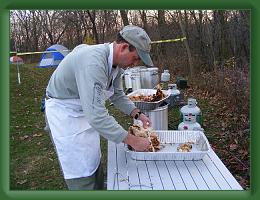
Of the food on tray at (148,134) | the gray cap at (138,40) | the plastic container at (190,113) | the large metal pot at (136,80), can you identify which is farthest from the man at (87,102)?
the large metal pot at (136,80)

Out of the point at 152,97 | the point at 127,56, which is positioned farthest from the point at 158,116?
the point at 127,56

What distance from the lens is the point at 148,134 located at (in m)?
1.67

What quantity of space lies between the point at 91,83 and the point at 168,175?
0.45 metres

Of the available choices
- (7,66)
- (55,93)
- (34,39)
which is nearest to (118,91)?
(55,93)

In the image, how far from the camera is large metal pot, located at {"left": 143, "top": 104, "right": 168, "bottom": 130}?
8.92ft

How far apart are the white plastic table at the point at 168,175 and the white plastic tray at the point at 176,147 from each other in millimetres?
22

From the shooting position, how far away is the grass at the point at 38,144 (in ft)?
8.68

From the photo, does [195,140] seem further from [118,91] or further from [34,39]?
[34,39]

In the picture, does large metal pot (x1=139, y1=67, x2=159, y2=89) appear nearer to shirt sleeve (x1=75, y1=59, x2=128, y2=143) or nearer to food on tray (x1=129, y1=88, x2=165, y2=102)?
food on tray (x1=129, y1=88, x2=165, y2=102)

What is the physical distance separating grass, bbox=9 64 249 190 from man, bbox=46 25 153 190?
0.93 feet

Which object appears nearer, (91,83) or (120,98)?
(91,83)

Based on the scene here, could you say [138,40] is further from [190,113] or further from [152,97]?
[152,97]

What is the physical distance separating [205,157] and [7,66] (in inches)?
37.6

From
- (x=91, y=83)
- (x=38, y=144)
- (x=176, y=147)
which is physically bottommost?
(x=38, y=144)
